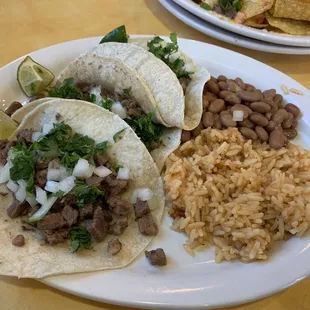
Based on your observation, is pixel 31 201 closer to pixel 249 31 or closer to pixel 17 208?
pixel 17 208

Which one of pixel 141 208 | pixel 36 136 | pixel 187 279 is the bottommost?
pixel 187 279

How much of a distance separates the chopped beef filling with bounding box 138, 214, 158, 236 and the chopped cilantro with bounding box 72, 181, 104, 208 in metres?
0.22

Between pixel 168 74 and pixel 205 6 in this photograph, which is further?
pixel 205 6

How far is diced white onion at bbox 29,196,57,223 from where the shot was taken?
170cm

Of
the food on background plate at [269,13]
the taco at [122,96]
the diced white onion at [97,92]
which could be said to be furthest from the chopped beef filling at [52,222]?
the food on background plate at [269,13]

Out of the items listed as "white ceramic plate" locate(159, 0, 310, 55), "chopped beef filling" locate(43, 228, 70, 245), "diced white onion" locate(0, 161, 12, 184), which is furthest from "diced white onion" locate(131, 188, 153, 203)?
"white ceramic plate" locate(159, 0, 310, 55)

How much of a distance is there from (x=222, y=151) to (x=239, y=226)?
408mm

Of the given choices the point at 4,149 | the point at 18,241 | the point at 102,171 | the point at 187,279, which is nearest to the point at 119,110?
the point at 102,171

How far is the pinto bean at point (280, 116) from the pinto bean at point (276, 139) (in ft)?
0.21

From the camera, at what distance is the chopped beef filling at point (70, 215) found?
1701mm

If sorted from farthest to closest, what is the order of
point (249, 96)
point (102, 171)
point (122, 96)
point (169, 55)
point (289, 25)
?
point (289, 25) → point (169, 55) → point (249, 96) → point (122, 96) → point (102, 171)

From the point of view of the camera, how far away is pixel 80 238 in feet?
5.57

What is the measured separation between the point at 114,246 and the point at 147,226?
7.1 inches

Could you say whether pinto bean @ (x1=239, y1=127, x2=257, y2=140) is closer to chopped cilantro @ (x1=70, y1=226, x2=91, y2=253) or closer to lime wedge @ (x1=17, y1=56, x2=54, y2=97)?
chopped cilantro @ (x1=70, y1=226, x2=91, y2=253)
